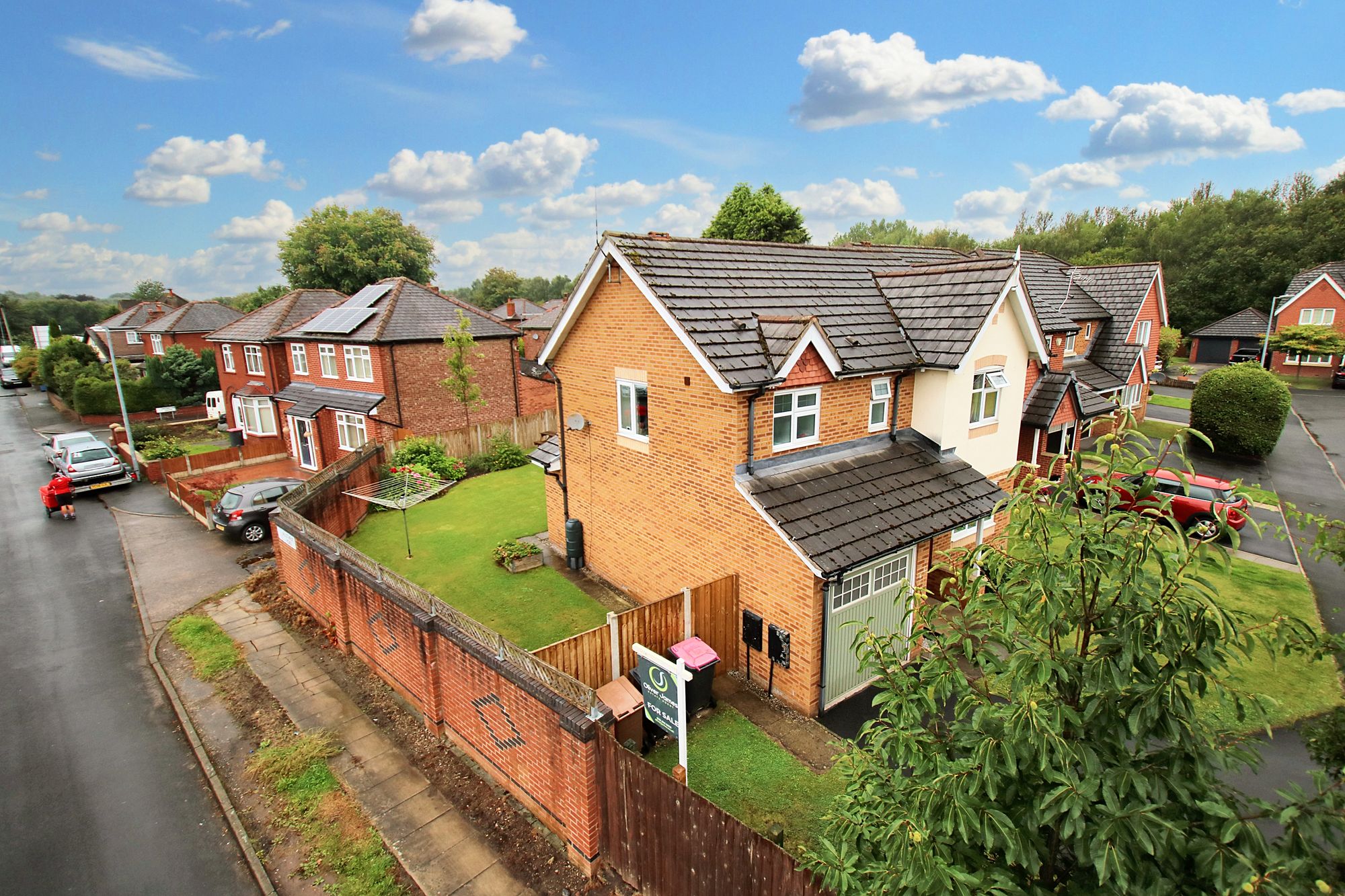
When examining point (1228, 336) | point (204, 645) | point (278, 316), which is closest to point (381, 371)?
point (278, 316)

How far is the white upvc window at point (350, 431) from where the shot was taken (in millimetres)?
27095

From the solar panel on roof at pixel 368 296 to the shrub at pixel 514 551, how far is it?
1834cm

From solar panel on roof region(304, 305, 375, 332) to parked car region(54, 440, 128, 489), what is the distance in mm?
9211

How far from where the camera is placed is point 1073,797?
343cm

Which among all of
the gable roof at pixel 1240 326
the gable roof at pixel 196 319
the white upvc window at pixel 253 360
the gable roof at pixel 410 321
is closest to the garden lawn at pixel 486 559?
the gable roof at pixel 410 321

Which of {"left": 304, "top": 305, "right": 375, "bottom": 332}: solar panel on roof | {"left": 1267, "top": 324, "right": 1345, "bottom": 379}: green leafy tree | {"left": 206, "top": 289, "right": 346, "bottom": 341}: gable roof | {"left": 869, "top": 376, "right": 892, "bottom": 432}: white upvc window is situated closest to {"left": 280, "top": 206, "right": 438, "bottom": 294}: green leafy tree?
{"left": 206, "top": 289, "right": 346, "bottom": 341}: gable roof

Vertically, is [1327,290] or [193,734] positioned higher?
[1327,290]

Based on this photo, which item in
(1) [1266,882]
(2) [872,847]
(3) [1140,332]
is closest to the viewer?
(1) [1266,882]

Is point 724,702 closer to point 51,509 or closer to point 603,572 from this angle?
point 603,572

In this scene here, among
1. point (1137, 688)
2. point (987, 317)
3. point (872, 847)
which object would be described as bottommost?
point (872, 847)

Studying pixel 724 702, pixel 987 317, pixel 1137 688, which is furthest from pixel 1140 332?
pixel 1137 688

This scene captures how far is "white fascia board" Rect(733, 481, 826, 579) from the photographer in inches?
387

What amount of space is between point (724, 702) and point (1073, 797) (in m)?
7.99

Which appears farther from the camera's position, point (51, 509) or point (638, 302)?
point (51, 509)
